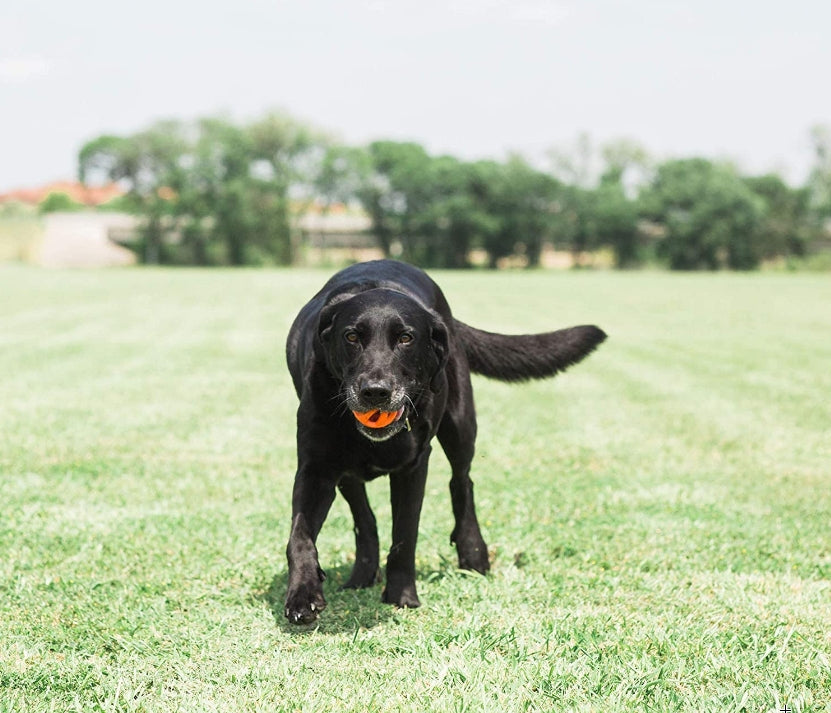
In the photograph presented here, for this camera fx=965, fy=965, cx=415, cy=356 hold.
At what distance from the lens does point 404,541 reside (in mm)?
4086

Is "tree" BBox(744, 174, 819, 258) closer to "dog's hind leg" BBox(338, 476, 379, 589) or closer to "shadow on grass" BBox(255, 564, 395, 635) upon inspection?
"dog's hind leg" BBox(338, 476, 379, 589)

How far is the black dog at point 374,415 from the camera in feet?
11.8

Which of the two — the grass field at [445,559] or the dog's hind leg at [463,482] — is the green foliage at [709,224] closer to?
the grass field at [445,559]

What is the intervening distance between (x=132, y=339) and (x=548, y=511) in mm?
12561

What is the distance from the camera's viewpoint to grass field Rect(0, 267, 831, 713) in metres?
3.27

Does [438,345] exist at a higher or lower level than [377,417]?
higher

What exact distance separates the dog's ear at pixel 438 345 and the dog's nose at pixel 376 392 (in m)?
0.47

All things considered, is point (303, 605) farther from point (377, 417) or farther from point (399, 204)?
point (399, 204)

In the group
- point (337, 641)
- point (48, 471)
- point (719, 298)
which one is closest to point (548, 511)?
point (337, 641)

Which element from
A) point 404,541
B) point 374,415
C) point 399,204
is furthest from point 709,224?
point 374,415

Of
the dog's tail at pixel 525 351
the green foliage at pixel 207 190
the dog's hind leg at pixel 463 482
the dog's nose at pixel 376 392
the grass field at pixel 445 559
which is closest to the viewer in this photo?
the grass field at pixel 445 559

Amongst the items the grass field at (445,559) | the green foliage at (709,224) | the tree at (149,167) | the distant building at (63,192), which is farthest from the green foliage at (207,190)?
the grass field at (445,559)

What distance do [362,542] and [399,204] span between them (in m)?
77.7

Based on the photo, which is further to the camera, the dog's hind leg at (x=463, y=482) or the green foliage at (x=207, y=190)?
the green foliage at (x=207, y=190)
